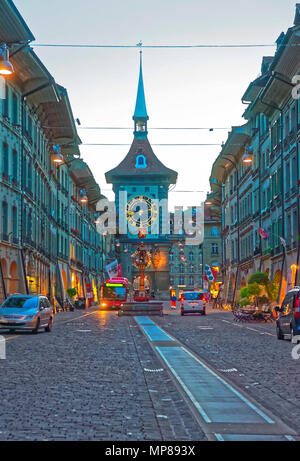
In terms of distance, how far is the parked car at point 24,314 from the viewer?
1063 inches

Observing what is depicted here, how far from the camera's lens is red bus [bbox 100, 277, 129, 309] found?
72.5m

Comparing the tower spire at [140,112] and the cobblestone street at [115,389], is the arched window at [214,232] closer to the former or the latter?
the tower spire at [140,112]

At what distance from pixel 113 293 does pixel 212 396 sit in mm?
62553

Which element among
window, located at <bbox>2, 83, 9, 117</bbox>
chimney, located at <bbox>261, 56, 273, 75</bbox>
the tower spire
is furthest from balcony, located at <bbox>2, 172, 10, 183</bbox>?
the tower spire

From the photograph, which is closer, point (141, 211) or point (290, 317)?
point (290, 317)

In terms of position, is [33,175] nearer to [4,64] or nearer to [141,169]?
[4,64]

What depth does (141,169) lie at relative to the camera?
13950 centimetres

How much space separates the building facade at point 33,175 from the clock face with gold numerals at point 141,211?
185 ft

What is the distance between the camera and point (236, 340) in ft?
79.7

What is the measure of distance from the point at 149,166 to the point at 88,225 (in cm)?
4528

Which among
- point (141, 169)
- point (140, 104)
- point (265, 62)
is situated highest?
point (140, 104)

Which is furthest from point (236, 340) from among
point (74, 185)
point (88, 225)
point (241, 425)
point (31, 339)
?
point (88, 225)

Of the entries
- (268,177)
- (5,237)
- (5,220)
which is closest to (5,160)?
(5,220)
